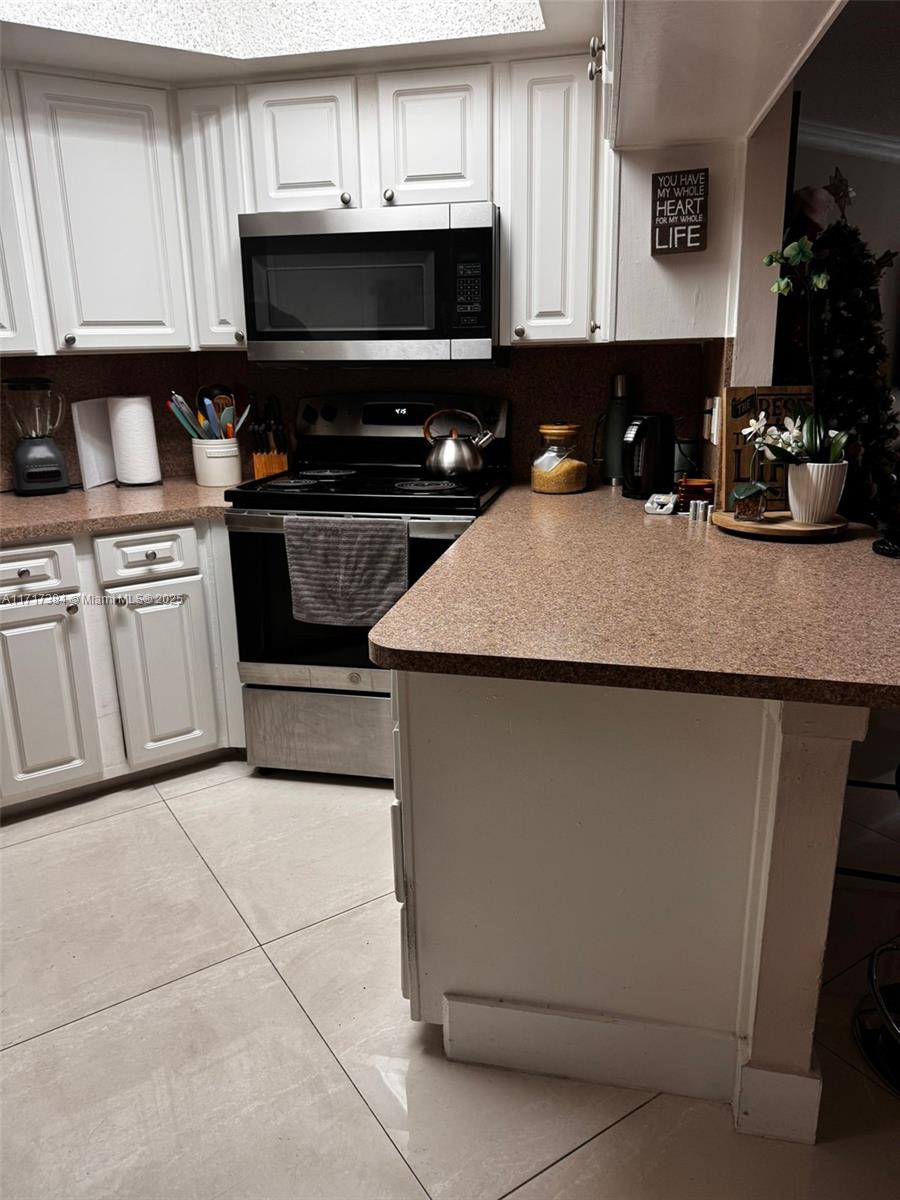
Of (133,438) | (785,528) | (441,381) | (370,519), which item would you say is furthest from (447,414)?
(785,528)

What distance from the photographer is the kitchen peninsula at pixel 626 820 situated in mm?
1174

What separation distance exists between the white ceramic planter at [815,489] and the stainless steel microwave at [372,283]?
0.95m

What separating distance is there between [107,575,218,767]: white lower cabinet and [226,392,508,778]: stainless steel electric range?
0.14 metres

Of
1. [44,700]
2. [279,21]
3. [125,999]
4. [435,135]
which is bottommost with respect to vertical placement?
[125,999]

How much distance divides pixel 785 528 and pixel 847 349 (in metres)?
0.51

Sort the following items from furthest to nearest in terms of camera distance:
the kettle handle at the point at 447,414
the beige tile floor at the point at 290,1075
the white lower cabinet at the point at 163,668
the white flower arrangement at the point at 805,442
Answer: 1. the kettle handle at the point at 447,414
2. the white lower cabinet at the point at 163,668
3. the white flower arrangement at the point at 805,442
4. the beige tile floor at the point at 290,1075

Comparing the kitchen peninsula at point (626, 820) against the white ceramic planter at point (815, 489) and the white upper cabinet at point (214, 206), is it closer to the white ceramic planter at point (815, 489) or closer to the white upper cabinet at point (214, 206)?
the white ceramic planter at point (815, 489)

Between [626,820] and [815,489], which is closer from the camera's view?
[626,820]

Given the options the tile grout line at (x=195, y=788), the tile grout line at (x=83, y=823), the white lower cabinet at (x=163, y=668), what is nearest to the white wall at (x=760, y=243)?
the white lower cabinet at (x=163, y=668)

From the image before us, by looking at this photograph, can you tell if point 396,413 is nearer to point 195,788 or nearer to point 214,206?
point 214,206

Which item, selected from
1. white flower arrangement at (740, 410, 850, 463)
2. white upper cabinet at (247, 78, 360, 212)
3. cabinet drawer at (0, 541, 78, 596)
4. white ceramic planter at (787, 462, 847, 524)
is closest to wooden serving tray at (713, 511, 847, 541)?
white ceramic planter at (787, 462, 847, 524)

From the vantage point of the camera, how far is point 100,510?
2.36 meters

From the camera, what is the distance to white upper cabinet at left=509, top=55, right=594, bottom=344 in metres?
2.19

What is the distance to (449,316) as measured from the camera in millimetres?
2334
